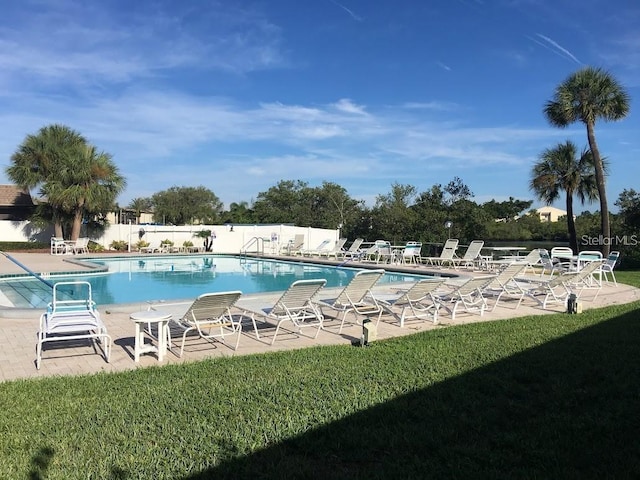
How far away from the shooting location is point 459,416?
343 cm

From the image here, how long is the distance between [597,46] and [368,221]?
13.1 meters

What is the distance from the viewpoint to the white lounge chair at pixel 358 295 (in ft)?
23.1

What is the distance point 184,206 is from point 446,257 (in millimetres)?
46529

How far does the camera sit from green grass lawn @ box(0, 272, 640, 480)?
106 inches

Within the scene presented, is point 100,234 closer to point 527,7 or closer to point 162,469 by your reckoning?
point 527,7

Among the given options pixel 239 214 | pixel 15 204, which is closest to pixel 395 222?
pixel 15 204

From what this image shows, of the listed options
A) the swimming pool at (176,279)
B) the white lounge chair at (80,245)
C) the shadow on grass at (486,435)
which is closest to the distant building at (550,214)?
the swimming pool at (176,279)

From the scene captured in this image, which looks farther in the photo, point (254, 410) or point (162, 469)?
point (254, 410)

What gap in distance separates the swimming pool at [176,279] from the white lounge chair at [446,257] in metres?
2.00

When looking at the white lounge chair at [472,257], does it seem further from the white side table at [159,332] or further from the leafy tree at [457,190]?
the white side table at [159,332]

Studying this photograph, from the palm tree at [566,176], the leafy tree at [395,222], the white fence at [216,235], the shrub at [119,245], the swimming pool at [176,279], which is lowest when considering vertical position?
the swimming pool at [176,279]

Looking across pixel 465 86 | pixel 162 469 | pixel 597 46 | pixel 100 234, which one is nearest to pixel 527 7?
pixel 597 46

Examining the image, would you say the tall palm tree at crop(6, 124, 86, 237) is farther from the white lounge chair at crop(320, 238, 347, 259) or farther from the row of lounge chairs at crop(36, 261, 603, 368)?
the row of lounge chairs at crop(36, 261, 603, 368)

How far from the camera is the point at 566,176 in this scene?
22.5 metres
